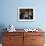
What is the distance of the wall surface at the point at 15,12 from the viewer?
4.17 metres

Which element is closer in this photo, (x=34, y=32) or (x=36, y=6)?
(x=34, y=32)

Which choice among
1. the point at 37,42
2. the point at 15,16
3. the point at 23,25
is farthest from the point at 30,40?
the point at 15,16

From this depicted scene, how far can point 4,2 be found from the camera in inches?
164

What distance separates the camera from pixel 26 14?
4.21m

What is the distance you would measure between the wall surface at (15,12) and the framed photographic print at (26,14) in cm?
10

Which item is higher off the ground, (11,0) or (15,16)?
(11,0)

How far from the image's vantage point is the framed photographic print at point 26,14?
4.16 meters

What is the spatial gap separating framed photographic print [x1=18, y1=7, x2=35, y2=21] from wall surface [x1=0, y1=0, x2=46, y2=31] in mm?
98

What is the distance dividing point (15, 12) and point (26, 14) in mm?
360

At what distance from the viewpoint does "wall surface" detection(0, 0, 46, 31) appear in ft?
13.7

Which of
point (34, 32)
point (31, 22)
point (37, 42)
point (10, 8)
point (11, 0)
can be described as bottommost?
point (37, 42)

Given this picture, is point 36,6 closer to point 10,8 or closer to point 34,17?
point 34,17

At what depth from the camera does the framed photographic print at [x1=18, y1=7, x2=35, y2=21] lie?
13.7ft

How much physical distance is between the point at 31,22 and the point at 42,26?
38 cm
